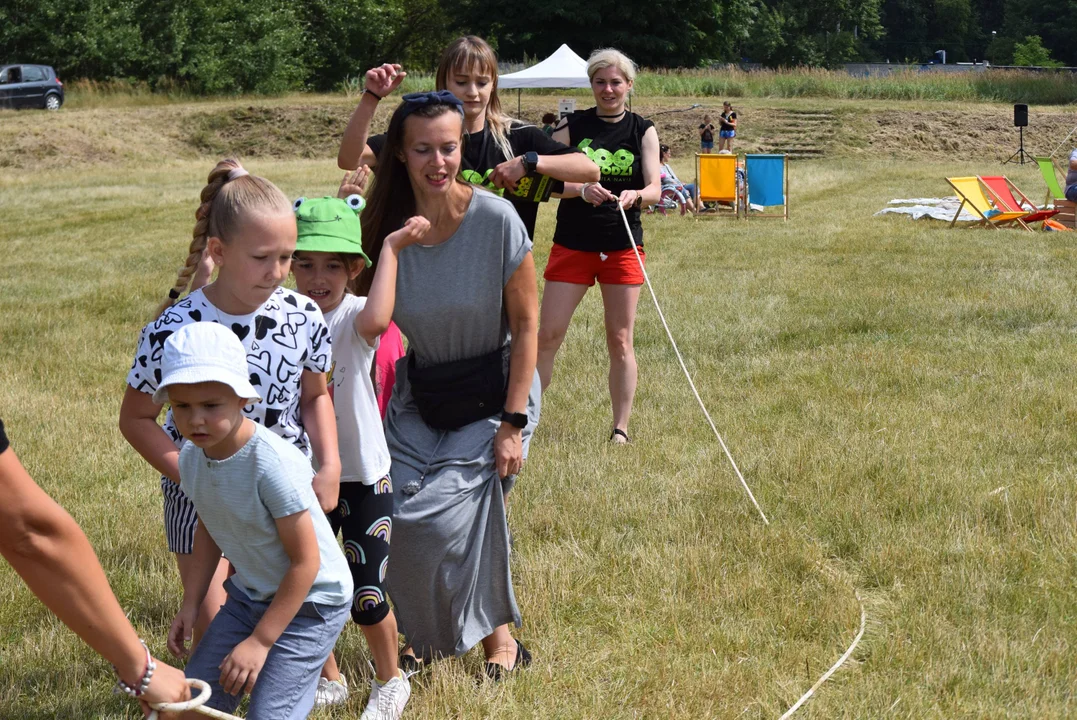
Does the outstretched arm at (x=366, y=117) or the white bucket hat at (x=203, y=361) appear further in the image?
the outstretched arm at (x=366, y=117)

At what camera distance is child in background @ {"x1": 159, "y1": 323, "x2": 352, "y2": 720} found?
8.25ft

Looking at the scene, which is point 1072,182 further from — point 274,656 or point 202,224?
point 274,656

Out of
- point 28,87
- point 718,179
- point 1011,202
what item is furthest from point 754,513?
point 28,87

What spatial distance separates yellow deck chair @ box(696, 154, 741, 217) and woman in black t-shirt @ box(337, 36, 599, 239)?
50.7ft

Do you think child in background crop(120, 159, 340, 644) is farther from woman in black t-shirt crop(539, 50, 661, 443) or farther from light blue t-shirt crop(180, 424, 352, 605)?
woman in black t-shirt crop(539, 50, 661, 443)

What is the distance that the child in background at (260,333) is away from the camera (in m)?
2.99

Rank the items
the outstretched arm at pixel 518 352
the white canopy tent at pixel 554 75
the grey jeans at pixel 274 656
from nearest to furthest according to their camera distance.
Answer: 1. the grey jeans at pixel 274 656
2. the outstretched arm at pixel 518 352
3. the white canopy tent at pixel 554 75

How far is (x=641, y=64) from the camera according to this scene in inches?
2379

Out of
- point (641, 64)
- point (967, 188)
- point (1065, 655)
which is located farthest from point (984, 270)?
point (641, 64)

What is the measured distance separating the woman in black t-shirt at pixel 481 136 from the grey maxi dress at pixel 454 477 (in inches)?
28.0

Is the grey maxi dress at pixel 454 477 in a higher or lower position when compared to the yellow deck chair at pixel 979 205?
higher

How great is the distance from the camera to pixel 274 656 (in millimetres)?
2777

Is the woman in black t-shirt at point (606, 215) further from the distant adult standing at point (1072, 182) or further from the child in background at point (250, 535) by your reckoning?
the distant adult standing at point (1072, 182)

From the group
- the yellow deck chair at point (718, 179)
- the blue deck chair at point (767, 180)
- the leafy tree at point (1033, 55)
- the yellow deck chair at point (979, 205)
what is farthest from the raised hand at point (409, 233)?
the leafy tree at point (1033, 55)
